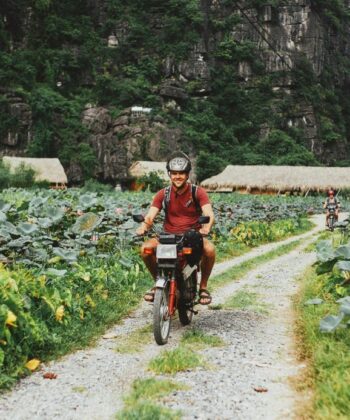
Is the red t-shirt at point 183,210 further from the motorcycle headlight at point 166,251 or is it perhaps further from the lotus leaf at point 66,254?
the lotus leaf at point 66,254

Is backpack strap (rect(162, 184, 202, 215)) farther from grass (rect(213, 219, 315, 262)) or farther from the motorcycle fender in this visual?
grass (rect(213, 219, 315, 262))

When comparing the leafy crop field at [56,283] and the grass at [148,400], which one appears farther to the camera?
the leafy crop field at [56,283]

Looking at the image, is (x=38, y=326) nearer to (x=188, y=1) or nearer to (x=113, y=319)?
(x=113, y=319)

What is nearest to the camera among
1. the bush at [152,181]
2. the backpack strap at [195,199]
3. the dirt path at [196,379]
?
the dirt path at [196,379]

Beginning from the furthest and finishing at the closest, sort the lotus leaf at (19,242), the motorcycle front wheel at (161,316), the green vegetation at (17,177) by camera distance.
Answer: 1. the green vegetation at (17,177)
2. the lotus leaf at (19,242)
3. the motorcycle front wheel at (161,316)

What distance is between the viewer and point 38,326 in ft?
15.5

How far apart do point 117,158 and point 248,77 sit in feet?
84.9

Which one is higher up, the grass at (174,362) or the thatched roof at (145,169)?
the thatched roof at (145,169)

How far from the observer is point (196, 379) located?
4.10 m

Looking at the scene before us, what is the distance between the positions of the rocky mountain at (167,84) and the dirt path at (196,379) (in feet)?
158

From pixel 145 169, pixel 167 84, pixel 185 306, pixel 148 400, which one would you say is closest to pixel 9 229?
pixel 185 306

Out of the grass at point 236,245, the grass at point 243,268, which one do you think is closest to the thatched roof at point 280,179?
the grass at point 236,245

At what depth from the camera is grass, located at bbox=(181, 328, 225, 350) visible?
201 inches

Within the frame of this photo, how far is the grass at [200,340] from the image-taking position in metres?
5.11
